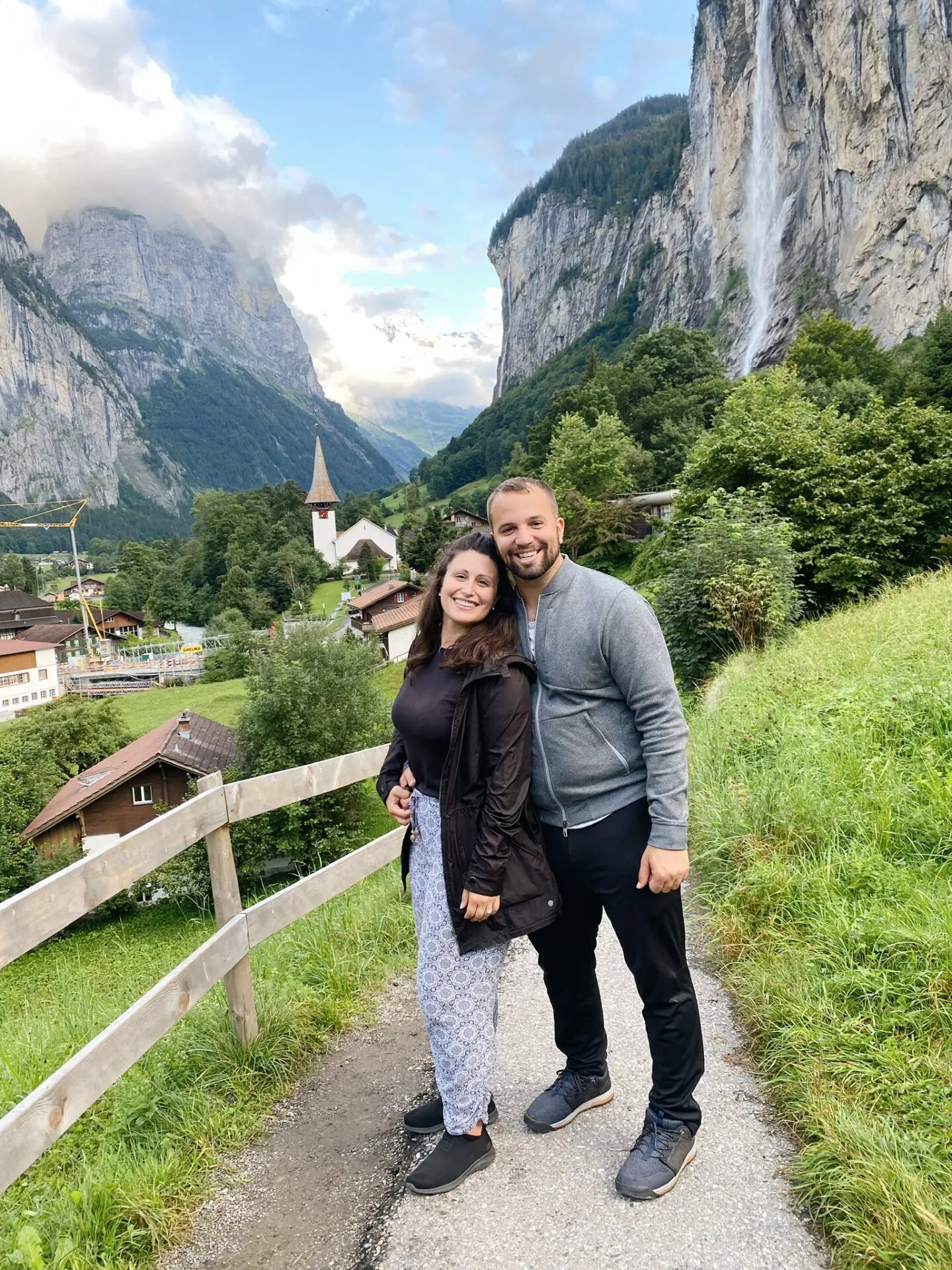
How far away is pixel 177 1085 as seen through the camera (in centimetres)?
300

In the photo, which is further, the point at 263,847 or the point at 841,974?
the point at 263,847

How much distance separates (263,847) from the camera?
20.3 meters

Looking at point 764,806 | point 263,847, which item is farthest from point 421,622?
point 263,847

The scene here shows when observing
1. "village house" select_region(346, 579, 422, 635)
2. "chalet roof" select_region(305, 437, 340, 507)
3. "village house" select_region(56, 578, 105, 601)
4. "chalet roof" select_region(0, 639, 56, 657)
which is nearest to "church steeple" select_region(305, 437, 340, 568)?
"chalet roof" select_region(305, 437, 340, 507)

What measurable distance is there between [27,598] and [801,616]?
299 feet

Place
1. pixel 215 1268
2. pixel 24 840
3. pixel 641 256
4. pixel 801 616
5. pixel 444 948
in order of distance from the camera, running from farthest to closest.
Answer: pixel 641 256, pixel 24 840, pixel 801 616, pixel 444 948, pixel 215 1268

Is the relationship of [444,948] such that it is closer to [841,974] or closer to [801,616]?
[841,974]

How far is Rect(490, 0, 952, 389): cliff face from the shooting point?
5391 cm

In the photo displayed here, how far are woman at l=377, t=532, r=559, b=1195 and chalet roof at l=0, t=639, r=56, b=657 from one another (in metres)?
63.9

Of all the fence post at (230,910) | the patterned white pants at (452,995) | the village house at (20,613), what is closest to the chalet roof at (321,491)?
the village house at (20,613)

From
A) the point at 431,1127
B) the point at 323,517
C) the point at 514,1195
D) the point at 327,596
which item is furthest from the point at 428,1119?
the point at 323,517

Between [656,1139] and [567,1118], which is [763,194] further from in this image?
[656,1139]

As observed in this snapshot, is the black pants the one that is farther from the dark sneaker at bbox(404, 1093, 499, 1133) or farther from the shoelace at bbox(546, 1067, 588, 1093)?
the dark sneaker at bbox(404, 1093, 499, 1133)

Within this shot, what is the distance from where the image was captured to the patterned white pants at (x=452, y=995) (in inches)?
97.3
